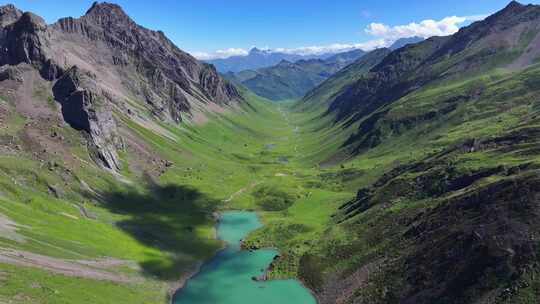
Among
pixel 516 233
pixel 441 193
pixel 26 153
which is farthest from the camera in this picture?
pixel 26 153

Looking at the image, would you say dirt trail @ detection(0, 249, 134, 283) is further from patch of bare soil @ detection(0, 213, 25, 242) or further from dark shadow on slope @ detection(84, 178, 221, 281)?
dark shadow on slope @ detection(84, 178, 221, 281)

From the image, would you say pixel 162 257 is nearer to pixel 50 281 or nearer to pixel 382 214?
pixel 50 281

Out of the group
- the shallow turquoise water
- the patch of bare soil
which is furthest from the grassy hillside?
the patch of bare soil

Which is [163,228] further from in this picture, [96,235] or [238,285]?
[238,285]

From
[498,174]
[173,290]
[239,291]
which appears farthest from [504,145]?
[173,290]

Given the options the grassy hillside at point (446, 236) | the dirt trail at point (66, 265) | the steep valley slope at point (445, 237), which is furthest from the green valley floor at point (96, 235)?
the grassy hillside at point (446, 236)

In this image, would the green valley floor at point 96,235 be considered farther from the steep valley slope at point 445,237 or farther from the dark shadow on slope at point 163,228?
the steep valley slope at point 445,237
